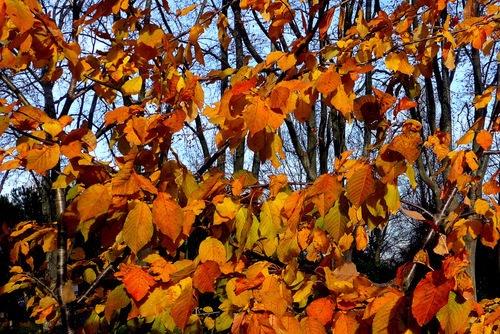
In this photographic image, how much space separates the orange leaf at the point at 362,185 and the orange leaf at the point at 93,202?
2.03 feet

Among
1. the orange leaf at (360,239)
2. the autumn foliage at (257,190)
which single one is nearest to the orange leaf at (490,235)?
the autumn foliage at (257,190)

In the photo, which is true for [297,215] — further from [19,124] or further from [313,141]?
[313,141]

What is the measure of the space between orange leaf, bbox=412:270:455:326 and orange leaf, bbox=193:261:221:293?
518 mm

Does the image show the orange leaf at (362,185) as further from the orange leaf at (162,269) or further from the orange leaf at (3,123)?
the orange leaf at (3,123)

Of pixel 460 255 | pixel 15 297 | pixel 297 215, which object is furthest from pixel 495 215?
pixel 15 297

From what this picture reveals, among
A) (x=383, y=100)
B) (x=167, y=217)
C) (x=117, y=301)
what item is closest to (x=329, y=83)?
(x=383, y=100)

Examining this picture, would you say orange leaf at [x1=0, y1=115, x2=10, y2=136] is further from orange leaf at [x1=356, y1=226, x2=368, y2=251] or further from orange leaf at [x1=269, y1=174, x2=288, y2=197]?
orange leaf at [x1=356, y1=226, x2=368, y2=251]

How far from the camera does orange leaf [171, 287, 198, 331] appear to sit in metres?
1.04

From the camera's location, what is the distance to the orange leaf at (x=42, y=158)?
3.45 ft

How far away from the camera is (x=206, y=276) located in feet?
3.64

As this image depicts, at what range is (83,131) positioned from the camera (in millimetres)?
1160

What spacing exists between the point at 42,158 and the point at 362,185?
2.79ft

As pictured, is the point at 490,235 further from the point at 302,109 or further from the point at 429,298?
the point at 302,109

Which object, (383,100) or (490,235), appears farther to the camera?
(490,235)
